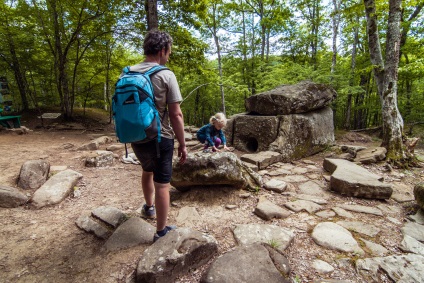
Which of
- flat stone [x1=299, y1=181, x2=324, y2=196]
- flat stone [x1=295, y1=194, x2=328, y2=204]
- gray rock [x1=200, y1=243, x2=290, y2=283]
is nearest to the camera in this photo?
gray rock [x1=200, y1=243, x2=290, y2=283]

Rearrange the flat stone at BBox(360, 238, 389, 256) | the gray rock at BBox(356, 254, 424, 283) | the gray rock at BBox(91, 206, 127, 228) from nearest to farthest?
the gray rock at BBox(356, 254, 424, 283), the flat stone at BBox(360, 238, 389, 256), the gray rock at BBox(91, 206, 127, 228)

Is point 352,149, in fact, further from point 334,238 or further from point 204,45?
point 204,45

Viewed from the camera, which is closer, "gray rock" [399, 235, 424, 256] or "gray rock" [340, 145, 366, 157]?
"gray rock" [399, 235, 424, 256]

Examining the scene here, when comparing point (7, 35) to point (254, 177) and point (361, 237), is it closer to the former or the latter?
point (254, 177)

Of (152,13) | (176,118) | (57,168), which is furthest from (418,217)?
(152,13)

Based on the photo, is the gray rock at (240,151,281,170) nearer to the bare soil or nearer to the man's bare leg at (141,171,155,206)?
the bare soil

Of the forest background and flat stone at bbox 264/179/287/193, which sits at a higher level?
the forest background

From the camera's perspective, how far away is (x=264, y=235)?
2.38m

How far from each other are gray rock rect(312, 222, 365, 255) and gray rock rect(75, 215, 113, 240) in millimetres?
2402

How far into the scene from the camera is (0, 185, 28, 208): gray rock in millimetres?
3059

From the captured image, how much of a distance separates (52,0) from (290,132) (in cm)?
1175

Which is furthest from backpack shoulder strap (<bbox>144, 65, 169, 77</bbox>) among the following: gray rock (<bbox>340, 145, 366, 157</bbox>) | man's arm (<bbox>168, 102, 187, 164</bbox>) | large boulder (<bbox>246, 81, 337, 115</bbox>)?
gray rock (<bbox>340, 145, 366, 157</bbox>)

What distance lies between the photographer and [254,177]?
379 centimetres

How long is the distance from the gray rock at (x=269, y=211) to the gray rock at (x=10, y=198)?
3417 millimetres
